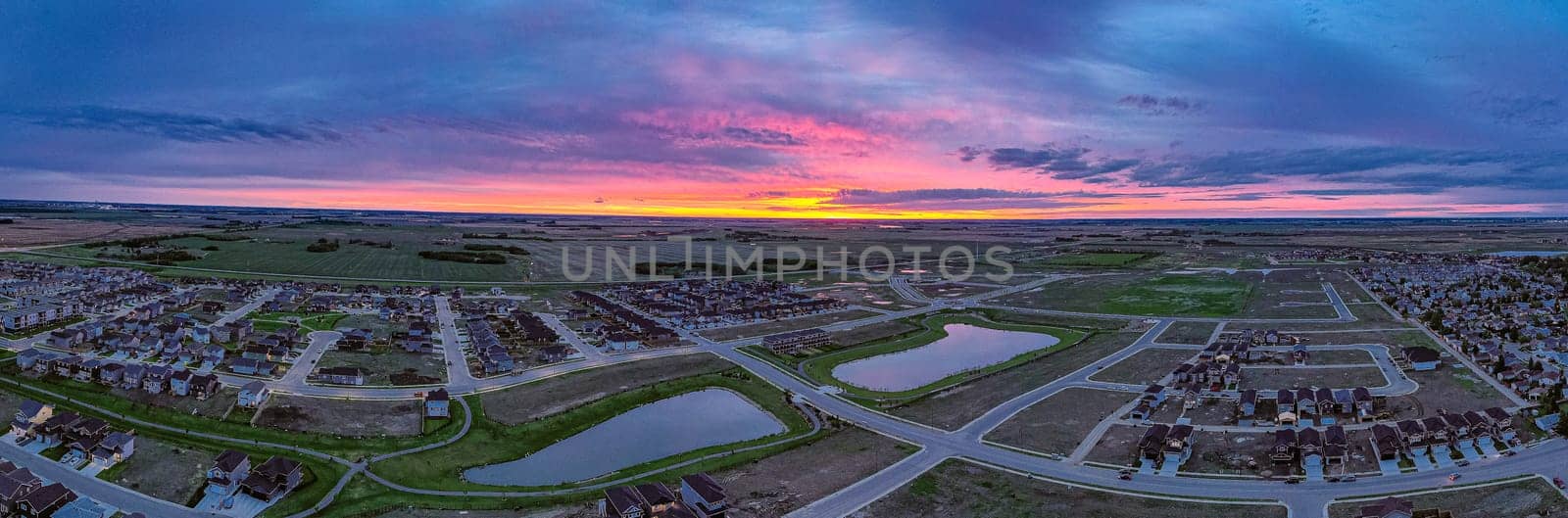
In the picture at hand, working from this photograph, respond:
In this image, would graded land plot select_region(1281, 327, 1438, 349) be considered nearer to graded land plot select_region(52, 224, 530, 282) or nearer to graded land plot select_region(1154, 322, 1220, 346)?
graded land plot select_region(1154, 322, 1220, 346)

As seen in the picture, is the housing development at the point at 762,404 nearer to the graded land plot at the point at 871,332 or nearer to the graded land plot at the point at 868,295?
the graded land plot at the point at 871,332

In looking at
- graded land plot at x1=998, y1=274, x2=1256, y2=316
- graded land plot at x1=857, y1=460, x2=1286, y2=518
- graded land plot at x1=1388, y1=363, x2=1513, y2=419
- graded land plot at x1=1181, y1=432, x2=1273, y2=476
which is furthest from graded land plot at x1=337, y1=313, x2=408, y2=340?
graded land plot at x1=1388, y1=363, x2=1513, y2=419

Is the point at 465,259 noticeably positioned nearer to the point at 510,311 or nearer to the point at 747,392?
the point at 510,311

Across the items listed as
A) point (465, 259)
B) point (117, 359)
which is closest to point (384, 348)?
point (117, 359)

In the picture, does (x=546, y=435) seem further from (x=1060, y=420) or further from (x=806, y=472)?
(x=1060, y=420)

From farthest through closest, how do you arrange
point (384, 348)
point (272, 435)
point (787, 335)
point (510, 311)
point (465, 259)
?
point (465, 259) → point (510, 311) → point (787, 335) → point (384, 348) → point (272, 435)

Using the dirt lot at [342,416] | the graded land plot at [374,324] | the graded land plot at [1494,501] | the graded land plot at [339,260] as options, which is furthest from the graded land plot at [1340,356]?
the graded land plot at [339,260]
